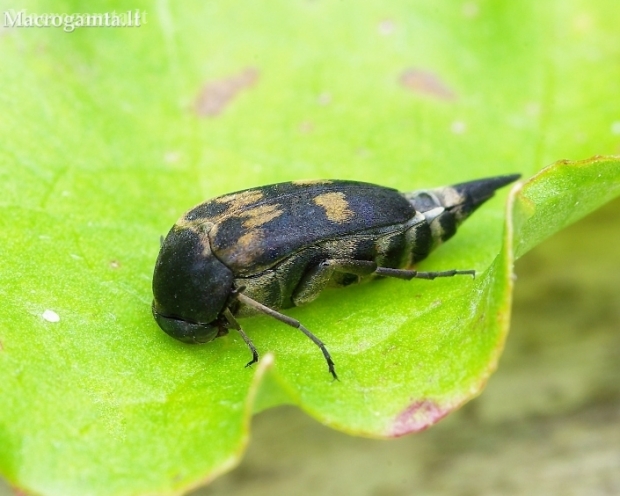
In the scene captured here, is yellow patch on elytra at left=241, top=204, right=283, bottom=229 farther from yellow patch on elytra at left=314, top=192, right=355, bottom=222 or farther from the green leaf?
the green leaf

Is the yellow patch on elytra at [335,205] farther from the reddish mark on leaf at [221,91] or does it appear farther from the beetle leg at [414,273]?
the reddish mark on leaf at [221,91]

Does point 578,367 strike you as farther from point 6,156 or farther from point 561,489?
point 6,156

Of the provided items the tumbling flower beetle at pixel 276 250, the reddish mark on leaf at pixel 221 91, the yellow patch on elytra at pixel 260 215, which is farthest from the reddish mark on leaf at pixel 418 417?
the reddish mark on leaf at pixel 221 91

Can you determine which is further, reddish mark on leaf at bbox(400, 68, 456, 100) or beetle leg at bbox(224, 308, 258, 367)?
reddish mark on leaf at bbox(400, 68, 456, 100)

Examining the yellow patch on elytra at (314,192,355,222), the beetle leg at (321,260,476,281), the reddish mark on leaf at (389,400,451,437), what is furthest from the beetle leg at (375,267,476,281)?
the reddish mark on leaf at (389,400,451,437)

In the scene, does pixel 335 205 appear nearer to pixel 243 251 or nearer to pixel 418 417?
pixel 243 251

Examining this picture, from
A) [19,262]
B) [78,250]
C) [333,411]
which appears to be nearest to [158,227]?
[78,250]
